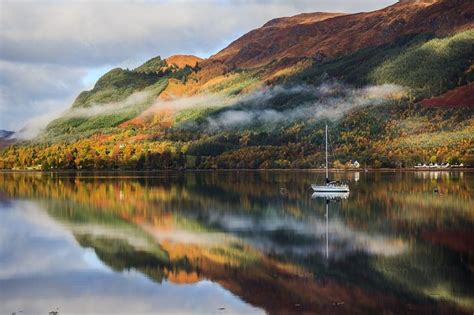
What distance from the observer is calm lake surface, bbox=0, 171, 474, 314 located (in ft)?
93.7

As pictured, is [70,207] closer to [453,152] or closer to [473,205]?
[473,205]

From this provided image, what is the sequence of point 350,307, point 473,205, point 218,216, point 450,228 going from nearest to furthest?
point 350,307
point 450,228
point 218,216
point 473,205

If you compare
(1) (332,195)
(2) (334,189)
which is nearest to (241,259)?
(1) (332,195)

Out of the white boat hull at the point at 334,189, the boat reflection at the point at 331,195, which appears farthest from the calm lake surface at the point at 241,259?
the white boat hull at the point at 334,189

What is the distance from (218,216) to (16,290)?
93.6 feet

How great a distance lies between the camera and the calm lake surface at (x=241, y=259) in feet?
93.7

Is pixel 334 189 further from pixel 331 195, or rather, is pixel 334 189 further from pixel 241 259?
pixel 241 259

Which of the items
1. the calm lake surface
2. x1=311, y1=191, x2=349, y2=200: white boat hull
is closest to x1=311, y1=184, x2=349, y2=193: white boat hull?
x1=311, y1=191, x2=349, y2=200: white boat hull

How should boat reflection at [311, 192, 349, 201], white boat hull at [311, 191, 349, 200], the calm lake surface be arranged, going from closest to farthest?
the calm lake surface, boat reflection at [311, 192, 349, 201], white boat hull at [311, 191, 349, 200]

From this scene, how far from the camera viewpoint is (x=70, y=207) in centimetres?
6962

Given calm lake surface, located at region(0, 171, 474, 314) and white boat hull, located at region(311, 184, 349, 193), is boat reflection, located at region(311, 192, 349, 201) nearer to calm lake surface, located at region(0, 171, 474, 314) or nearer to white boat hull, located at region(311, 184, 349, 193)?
white boat hull, located at region(311, 184, 349, 193)

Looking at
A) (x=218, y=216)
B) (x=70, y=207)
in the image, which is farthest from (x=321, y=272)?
(x=70, y=207)

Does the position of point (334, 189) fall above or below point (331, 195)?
above

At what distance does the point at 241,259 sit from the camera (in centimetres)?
Answer: 3772
